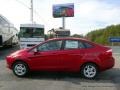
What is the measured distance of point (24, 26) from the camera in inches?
1052

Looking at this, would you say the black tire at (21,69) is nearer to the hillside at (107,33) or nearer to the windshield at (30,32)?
the windshield at (30,32)

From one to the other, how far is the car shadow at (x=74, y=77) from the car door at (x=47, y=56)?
44 centimetres

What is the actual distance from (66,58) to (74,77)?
88 cm

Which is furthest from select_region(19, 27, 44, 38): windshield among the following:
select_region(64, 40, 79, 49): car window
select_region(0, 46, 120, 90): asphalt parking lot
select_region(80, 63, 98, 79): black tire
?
select_region(80, 63, 98, 79): black tire

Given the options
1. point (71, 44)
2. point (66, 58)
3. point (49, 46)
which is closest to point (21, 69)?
point (49, 46)

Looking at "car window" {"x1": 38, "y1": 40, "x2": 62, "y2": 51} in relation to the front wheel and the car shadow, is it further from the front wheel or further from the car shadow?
the car shadow

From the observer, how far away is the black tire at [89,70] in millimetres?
14102

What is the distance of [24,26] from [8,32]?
4697 millimetres

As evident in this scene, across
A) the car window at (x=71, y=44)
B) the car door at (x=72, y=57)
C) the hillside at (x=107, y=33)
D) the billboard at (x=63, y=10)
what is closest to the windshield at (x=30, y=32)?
the car window at (x=71, y=44)

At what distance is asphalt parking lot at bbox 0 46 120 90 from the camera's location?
40.3ft

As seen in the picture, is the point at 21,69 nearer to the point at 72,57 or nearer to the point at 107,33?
the point at 72,57

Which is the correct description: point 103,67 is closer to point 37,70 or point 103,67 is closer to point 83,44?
point 83,44

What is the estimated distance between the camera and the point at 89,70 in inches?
556

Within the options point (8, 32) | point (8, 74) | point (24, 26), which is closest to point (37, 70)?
point (8, 74)
